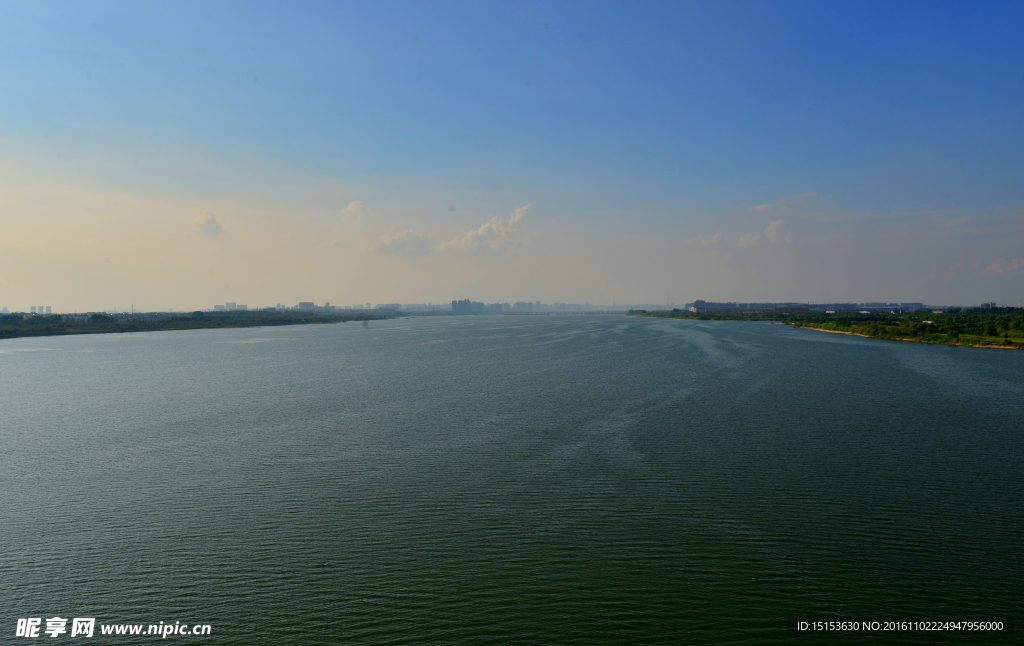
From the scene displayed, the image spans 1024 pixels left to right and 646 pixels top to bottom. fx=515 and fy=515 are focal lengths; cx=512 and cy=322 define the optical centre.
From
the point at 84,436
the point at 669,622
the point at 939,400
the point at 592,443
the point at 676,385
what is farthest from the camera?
the point at 676,385

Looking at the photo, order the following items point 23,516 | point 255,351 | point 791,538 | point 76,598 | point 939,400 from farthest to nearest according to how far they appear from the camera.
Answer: point 255,351, point 939,400, point 23,516, point 791,538, point 76,598

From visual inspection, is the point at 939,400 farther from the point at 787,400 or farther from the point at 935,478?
the point at 935,478

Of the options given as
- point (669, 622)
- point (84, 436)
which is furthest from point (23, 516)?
point (669, 622)

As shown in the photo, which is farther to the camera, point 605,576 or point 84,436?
point 84,436

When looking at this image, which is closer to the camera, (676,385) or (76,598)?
(76,598)

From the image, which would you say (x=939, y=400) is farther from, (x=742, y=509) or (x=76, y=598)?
(x=76, y=598)

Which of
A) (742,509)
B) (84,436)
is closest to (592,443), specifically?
(742,509)
